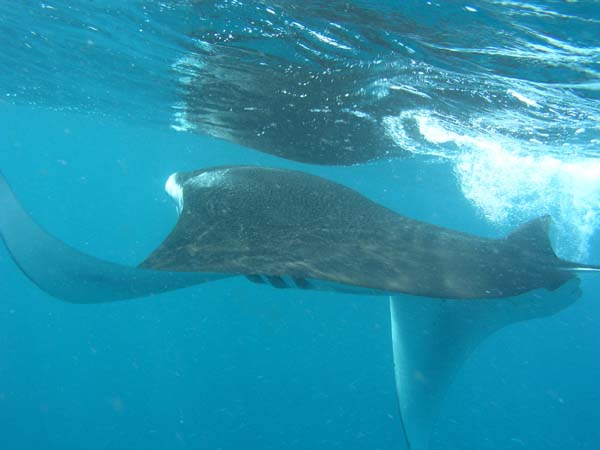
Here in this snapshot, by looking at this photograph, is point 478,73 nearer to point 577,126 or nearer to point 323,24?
point 323,24

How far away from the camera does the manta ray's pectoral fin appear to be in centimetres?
498

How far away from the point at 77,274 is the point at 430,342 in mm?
4311

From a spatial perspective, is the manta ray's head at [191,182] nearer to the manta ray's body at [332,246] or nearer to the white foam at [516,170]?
the manta ray's body at [332,246]

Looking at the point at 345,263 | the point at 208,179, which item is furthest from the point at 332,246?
the point at 208,179

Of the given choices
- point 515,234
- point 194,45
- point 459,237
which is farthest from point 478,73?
point 194,45

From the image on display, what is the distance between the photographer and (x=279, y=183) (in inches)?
235

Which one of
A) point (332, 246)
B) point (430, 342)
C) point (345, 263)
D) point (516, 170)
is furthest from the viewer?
point (516, 170)

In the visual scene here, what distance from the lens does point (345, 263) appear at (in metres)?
3.38

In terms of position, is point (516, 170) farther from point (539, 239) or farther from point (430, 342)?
point (430, 342)

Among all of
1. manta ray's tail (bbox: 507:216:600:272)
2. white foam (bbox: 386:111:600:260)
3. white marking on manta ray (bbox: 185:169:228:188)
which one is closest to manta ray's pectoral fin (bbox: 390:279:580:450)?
manta ray's tail (bbox: 507:216:600:272)

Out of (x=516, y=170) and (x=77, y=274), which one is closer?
(x=77, y=274)

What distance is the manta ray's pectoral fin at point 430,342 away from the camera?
4.98m

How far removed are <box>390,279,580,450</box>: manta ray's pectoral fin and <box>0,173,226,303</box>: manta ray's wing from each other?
3.16 m

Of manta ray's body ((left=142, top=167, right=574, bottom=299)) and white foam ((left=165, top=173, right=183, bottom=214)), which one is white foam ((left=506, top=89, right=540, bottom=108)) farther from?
white foam ((left=165, top=173, right=183, bottom=214))
